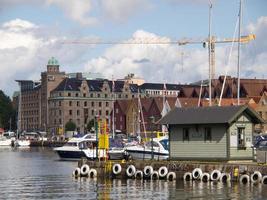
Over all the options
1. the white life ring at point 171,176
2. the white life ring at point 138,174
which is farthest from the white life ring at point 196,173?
the white life ring at point 138,174

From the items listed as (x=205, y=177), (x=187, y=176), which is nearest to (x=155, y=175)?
(x=187, y=176)

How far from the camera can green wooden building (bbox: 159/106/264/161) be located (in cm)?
6031

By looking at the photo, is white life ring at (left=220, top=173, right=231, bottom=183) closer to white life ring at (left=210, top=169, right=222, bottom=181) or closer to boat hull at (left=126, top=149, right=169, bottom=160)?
white life ring at (left=210, top=169, right=222, bottom=181)

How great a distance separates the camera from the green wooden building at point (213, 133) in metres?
60.3

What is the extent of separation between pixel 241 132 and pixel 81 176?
637 inches

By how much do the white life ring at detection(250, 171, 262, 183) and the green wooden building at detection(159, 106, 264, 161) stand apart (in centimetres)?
431

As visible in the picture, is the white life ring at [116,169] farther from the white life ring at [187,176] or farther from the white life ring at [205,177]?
the white life ring at [205,177]

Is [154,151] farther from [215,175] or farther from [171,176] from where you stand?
[215,175]

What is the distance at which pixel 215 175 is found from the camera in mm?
58062

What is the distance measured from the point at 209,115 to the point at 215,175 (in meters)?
6.21

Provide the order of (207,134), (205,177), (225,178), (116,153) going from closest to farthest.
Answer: (225,178) < (205,177) < (207,134) < (116,153)

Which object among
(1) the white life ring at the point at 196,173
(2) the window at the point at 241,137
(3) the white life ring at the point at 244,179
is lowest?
(3) the white life ring at the point at 244,179

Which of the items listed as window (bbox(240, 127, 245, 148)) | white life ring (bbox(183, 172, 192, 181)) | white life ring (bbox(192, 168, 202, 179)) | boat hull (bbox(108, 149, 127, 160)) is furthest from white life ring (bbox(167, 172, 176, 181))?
boat hull (bbox(108, 149, 127, 160))

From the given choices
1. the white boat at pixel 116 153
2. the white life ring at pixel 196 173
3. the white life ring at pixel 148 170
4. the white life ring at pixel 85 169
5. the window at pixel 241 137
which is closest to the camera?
the white life ring at pixel 196 173
